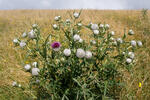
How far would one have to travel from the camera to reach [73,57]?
54.6 inches

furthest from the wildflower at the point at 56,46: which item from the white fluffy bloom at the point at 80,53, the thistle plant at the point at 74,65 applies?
the white fluffy bloom at the point at 80,53

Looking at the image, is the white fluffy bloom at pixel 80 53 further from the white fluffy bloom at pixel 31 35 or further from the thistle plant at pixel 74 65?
the white fluffy bloom at pixel 31 35

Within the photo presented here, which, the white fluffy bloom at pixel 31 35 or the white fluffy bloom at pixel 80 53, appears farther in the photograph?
the white fluffy bloom at pixel 31 35

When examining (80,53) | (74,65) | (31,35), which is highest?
(31,35)

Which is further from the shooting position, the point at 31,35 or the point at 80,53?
the point at 31,35

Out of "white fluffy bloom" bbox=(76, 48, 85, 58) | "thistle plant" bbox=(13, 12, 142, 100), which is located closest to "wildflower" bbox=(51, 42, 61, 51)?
"thistle plant" bbox=(13, 12, 142, 100)

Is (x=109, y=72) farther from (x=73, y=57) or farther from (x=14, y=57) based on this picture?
(x=14, y=57)

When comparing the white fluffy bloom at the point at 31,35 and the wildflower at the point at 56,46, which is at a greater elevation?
the white fluffy bloom at the point at 31,35

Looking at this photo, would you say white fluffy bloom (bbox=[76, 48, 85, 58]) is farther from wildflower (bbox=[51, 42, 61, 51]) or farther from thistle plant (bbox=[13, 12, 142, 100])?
wildflower (bbox=[51, 42, 61, 51])

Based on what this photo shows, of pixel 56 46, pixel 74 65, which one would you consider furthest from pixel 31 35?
pixel 74 65

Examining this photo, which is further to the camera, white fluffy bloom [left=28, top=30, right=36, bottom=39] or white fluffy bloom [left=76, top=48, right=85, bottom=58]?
white fluffy bloom [left=28, top=30, right=36, bottom=39]

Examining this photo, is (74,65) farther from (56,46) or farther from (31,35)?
(31,35)

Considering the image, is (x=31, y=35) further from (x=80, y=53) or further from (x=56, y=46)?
(x=80, y=53)

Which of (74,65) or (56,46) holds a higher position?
(56,46)
